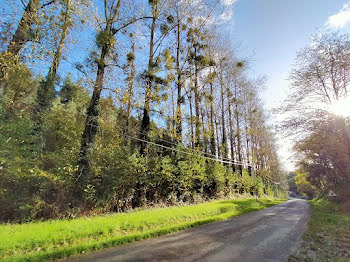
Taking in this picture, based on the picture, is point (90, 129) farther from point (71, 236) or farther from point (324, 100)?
point (324, 100)

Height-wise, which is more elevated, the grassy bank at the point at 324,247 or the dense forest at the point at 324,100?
the dense forest at the point at 324,100

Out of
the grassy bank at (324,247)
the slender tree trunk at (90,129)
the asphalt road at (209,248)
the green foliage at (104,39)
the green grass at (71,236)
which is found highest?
the green foliage at (104,39)

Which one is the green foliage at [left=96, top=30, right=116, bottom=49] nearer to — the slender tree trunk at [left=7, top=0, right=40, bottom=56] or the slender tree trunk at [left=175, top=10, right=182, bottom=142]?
the slender tree trunk at [left=7, top=0, right=40, bottom=56]

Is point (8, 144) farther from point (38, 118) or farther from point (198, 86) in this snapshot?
point (198, 86)

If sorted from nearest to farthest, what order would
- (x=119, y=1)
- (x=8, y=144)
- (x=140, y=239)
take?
(x=140, y=239) < (x=8, y=144) < (x=119, y=1)

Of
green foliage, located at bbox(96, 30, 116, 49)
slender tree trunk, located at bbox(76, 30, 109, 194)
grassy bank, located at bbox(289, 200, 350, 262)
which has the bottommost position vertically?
grassy bank, located at bbox(289, 200, 350, 262)

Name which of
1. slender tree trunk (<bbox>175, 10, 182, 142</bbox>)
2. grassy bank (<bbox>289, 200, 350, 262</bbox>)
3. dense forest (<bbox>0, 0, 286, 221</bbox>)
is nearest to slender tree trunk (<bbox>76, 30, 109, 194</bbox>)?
dense forest (<bbox>0, 0, 286, 221</bbox>)

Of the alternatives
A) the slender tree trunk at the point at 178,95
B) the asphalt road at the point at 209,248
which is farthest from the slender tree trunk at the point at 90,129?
the slender tree trunk at the point at 178,95

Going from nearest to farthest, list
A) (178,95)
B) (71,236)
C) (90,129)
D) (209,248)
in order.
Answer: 1. (209,248)
2. (71,236)
3. (90,129)
4. (178,95)

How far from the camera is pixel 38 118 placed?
38.5ft

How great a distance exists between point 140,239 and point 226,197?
1306 centimetres

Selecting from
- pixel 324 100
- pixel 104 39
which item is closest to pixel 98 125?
pixel 104 39

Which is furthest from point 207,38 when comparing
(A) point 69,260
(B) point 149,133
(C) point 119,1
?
(A) point 69,260

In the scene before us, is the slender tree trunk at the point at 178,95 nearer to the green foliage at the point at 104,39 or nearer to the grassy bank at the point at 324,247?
the green foliage at the point at 104,39
